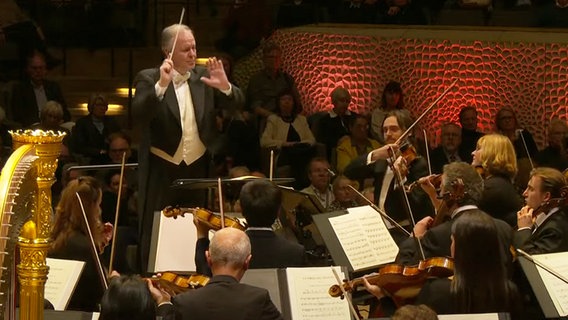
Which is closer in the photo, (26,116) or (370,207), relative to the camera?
(370,207)

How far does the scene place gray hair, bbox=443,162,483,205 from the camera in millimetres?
5824

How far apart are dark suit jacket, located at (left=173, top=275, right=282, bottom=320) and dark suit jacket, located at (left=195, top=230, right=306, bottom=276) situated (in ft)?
2.95

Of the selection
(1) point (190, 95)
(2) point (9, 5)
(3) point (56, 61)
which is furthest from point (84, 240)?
(2) point (9, 5)

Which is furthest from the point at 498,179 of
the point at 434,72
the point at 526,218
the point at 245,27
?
the point at 245,27

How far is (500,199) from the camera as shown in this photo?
670 centimetres

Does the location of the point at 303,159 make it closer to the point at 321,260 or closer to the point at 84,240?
the point at 321,260

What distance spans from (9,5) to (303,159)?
401 centimetres

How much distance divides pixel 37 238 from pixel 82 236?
2624 mm

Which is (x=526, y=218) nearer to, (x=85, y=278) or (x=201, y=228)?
(x=201, y=228)

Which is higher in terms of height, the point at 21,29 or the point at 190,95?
the point at 190,95

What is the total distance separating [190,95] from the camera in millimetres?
6734

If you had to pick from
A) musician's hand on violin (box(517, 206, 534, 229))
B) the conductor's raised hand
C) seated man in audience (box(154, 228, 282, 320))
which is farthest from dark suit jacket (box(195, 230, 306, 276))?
musician's hand on violin (box(517, 206, 534, 229))

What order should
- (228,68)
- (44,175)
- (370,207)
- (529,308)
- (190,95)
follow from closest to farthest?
(44,175)
(529,308)
(370,207)
(190,95)
(228,68)

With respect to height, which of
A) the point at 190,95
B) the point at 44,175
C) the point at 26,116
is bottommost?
the point at 26,116
